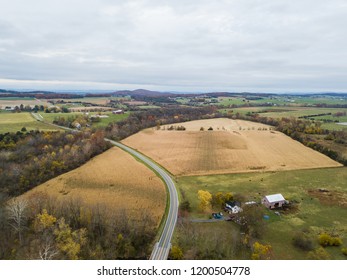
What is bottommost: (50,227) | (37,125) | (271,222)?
(271,222)

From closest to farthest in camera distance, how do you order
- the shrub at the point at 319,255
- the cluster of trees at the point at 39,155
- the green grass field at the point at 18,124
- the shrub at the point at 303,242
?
the shrub at the point at 319,255, the shrub at the point at 303,242, the cluster of trees at the point at 39,155, the green grass field at the point at 18,124

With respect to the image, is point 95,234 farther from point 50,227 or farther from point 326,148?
point 326,148

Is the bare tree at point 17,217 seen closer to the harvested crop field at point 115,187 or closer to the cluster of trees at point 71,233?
the cluster of trees at point 71,233

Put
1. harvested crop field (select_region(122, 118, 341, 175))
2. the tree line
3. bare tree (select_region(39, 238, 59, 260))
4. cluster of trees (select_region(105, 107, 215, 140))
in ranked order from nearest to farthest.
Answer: bare tree (select_region(39, 238, 59, 260)) → harvested crop field (select_region(122, 118, 341, 175)) → the tree line → cluster of trees (select_region(105, 107, 215, 140))

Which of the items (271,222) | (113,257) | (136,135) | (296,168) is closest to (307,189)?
(296,168)

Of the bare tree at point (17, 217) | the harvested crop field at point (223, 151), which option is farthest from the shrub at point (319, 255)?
the bare tree at point (17, 217)

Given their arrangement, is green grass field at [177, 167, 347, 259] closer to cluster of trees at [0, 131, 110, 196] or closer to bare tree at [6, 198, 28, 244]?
bare tree at [6, 198, 28, 244]

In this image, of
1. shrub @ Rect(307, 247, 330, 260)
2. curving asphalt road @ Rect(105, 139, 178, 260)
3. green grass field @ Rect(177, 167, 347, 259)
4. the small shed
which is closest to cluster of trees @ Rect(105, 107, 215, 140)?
curving asphalt road @ Rect(105, 139, 178, 260)
